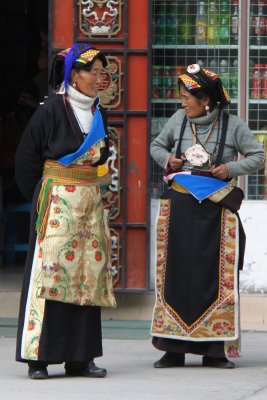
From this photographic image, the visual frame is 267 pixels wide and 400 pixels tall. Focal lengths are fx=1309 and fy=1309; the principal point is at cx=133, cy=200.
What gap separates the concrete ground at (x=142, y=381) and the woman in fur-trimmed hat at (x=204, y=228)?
226 mm

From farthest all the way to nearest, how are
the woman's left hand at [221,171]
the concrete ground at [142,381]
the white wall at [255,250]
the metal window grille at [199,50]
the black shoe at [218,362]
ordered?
the metal window grille at [199,50]
the white wall at [255,250]
the black shoe at [218,362]
the woman's left hand at [221,171]
the concrete ground at [142,381]

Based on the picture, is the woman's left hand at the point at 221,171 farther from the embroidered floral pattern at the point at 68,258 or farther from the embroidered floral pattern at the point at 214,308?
the embroidered floral pattern at the point at 68,258

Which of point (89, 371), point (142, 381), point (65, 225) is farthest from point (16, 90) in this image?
point (142, 381)

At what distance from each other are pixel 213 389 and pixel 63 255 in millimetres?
1125

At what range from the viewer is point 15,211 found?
42.0 feet

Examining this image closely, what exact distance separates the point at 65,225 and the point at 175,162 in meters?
0.88

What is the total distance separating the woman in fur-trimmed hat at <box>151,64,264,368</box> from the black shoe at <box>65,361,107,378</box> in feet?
1.84

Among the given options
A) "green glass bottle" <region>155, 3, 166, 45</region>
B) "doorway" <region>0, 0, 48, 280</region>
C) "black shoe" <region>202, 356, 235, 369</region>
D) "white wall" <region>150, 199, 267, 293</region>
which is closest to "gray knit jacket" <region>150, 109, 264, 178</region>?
"black shoe" <region>202, 356, 235, 369</region>

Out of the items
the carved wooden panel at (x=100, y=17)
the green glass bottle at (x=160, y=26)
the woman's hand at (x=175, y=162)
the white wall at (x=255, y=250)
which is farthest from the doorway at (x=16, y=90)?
the woman's hand at (x=175, y=162)

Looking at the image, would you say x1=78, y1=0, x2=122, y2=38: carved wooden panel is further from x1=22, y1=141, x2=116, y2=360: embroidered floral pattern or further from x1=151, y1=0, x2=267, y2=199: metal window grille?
x1=22, y1=141, x2=116, y2=360: embroidered floral pattern

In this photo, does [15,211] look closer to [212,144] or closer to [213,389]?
[212,144]

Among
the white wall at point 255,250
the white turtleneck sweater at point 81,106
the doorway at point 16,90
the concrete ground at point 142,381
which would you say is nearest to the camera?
the concrete ground at point 142,381

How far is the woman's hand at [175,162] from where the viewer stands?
25.7 feet

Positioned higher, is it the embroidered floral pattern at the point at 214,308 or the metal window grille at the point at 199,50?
the metal window grille at the point at 199,50
